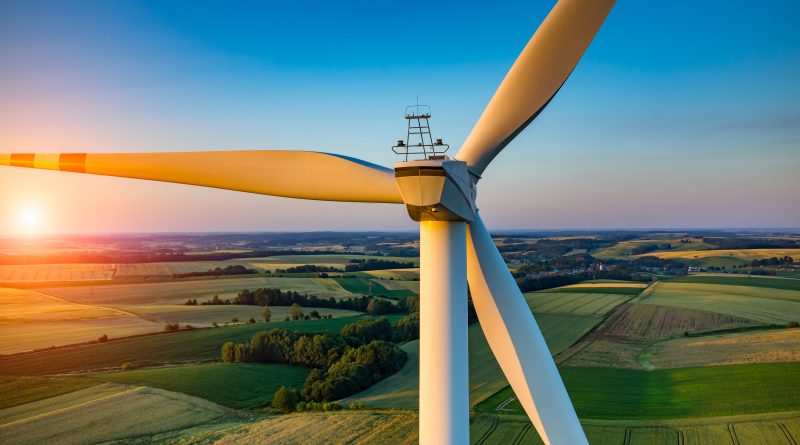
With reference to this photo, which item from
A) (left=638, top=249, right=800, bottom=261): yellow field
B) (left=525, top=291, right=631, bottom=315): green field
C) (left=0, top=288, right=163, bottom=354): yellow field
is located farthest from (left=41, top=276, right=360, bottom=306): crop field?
(left=638, top=249, right=800, bottom=261): yellow field

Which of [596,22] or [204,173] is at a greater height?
[596,22]

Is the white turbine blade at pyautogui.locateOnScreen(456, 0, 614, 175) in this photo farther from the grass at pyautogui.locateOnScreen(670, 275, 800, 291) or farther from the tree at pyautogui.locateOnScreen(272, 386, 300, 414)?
the grass at pyautogui.locateOnScreen(670, 275, 800, 291)

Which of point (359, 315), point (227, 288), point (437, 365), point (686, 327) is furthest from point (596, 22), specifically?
point (227, 288)

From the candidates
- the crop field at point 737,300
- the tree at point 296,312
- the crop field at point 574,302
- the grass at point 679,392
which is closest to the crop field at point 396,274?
the crop field at point 574,302

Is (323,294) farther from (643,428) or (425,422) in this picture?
(425,422)

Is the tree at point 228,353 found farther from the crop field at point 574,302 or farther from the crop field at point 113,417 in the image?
the crop field at point 574,302
